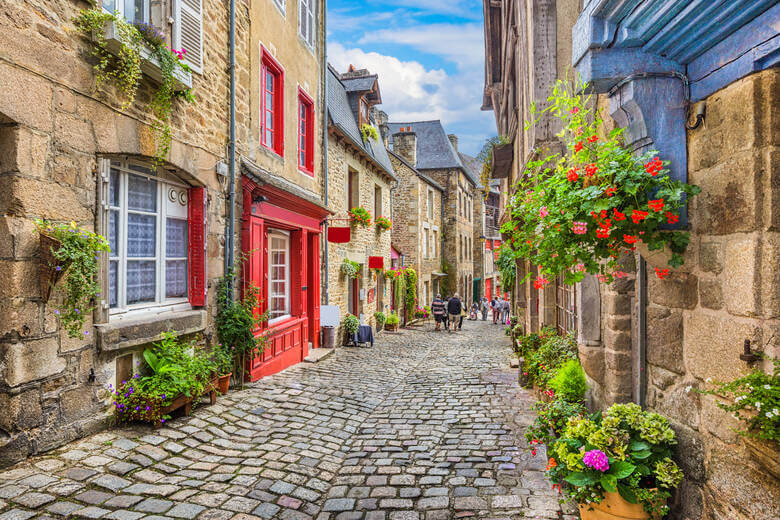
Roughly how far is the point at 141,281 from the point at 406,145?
1999 cm

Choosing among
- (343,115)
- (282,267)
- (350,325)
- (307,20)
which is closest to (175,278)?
(282,267)

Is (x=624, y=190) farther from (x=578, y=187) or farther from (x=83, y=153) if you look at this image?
(x=83, y=153)

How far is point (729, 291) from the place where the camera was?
2.26m

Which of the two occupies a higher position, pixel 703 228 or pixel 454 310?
pixel 703 228

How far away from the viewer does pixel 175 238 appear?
5457 mm

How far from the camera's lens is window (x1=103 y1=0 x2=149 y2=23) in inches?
168

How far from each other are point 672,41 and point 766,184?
0.93 m

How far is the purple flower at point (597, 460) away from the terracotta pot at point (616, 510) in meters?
0.16

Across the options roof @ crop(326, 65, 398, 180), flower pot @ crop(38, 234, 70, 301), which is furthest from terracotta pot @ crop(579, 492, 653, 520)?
roof @ crop(326, 65, 398, 180)

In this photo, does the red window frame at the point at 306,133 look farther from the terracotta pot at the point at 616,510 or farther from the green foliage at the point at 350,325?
the terracotta pot at the point at 616,510

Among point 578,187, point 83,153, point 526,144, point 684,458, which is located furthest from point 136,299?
point 526,144

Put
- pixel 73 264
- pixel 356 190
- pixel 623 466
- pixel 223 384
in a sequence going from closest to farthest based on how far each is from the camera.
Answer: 1. pixel 623 466
2. pixel 73 264
3. pixel 223 384
4. pixel 356 190

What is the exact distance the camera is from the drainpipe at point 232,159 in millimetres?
6277

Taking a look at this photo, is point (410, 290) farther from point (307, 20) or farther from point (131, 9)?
point (131, 9)
